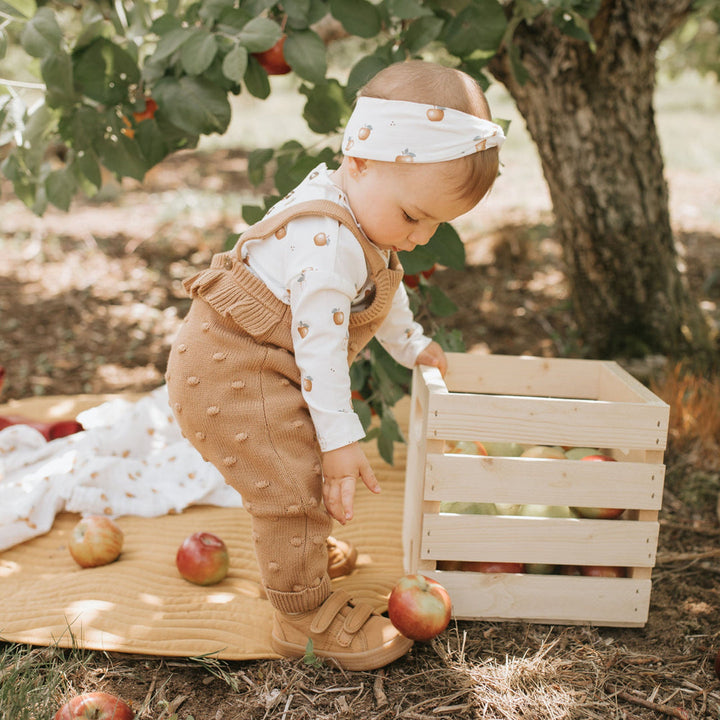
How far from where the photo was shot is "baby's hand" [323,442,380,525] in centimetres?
153

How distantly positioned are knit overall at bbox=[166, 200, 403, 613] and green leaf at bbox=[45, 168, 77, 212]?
983mm

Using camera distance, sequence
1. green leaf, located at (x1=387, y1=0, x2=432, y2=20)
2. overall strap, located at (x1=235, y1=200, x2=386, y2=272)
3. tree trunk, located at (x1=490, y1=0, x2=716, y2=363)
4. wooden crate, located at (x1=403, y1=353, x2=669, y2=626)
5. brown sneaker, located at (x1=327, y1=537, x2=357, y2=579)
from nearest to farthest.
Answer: overall strap, located at (x1=235, y1=200, x2=386, y2=272), wooden crate, located at (x1=403, y1=353, x2=669, y2=626), green leaf, located at (x1=387, y1=0, x2=432, y2=20), brown sneaker, located at (x1=327, y1=537, x2=357, y2=579), tree trunk, located at (x1=490, y1=0, x2=716, y2=363)

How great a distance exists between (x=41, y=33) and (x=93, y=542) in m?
1.40

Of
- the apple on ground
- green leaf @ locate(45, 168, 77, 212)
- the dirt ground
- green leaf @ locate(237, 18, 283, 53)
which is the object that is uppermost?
green leaf @ locate(237, 18, 283, 53)

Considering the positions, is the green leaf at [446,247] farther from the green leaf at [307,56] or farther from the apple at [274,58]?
the apple at [274,58]

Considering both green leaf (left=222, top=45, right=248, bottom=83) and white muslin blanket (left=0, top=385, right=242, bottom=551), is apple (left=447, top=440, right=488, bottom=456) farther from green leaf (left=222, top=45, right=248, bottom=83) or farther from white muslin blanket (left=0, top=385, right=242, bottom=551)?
green leaf (left=222, top=45, right=248, bottom=83)

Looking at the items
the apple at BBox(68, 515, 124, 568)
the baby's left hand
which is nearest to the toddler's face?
the baby's left hand

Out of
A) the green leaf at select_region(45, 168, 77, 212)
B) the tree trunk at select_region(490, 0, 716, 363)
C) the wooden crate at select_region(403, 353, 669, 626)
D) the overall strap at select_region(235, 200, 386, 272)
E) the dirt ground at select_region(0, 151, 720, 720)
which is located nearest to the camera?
the overall strap at select_region(235, 200, 386, 272)

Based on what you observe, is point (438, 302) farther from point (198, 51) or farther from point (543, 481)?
point (198, 51)

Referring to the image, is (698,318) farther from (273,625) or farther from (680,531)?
(273,625)

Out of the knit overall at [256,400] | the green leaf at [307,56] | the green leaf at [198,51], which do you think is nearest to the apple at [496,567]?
the knit overall at [256,400]

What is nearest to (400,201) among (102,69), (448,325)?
(102,69)

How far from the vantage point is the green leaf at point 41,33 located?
6.57 feet

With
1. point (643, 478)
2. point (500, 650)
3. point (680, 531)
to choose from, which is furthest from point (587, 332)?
point (500, 650)
